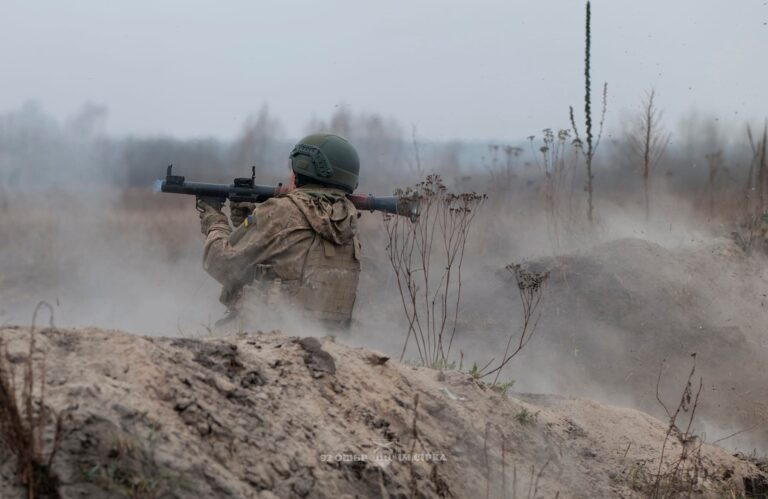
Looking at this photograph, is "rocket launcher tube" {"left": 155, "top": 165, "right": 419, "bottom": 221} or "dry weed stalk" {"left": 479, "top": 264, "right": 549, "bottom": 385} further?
"rocket launcher tube" {"left": 155, "top": 165, "right": 419, "bottom": 221}

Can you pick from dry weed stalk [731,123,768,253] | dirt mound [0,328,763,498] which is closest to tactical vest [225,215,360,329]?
dirt mound [0,328,763,498]

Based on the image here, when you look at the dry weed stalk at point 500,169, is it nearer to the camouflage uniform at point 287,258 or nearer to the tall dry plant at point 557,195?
the tall dry plant at point 557,195

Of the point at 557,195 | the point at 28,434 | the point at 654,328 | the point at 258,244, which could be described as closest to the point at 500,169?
the point at 557,195

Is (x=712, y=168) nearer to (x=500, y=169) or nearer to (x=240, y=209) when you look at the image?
(x=500, y=169)

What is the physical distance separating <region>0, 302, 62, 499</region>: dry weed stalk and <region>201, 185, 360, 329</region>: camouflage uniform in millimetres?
2807

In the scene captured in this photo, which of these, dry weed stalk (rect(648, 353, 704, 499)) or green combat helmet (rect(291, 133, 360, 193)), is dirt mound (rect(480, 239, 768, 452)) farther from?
green combat helmet (rect(291, 133, 360, 193))

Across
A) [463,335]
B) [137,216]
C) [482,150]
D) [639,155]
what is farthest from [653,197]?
[137,216]

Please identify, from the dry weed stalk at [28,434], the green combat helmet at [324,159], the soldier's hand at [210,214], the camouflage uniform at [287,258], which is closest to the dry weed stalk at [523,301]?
the camouflage uniform at [287,258]

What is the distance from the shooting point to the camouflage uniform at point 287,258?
6055 mm

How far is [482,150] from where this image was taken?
50.6 feet

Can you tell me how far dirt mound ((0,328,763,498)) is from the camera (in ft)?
10.6

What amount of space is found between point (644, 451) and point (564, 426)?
0.49 meters

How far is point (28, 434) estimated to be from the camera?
2.98m

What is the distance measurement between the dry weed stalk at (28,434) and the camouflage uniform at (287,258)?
111 inches
